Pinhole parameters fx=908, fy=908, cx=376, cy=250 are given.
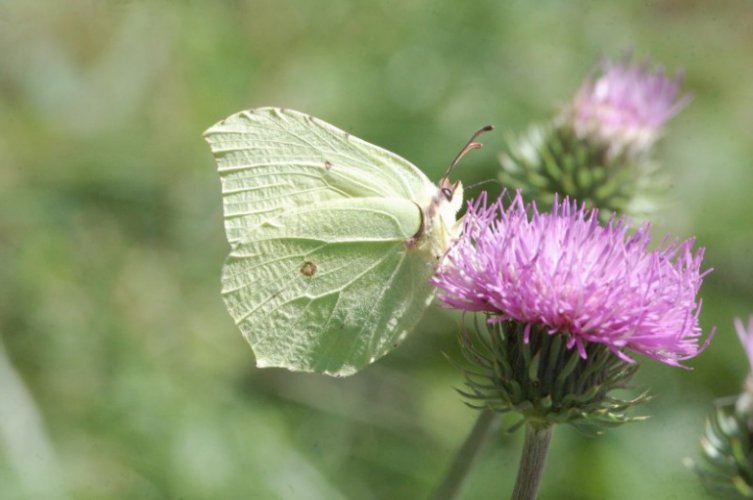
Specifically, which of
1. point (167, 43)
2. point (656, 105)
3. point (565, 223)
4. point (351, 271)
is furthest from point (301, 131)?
point (167, 43)

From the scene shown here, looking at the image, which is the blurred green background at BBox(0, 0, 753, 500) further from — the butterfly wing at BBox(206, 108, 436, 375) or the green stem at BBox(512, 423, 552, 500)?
the green stem at BBox(512, 423, 552, 500)

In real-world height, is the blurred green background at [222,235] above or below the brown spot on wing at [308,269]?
below

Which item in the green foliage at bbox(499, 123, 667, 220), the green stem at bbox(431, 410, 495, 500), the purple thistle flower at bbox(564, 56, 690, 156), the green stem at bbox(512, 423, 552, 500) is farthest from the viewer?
the purple thistle flower at bbox(564, 56, 690, 156)

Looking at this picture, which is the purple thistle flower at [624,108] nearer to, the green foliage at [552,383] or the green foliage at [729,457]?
the green foliage at [729,457]

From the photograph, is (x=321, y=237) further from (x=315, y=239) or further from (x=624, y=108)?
(x=624, y=108)

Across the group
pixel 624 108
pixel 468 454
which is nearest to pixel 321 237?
pixel 468 454

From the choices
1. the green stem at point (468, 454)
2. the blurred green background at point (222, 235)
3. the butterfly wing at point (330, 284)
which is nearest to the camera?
the green stem at point (468, 454)

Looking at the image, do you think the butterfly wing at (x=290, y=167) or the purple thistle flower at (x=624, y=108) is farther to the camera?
the purple thistle flower at (x=624, y=108)

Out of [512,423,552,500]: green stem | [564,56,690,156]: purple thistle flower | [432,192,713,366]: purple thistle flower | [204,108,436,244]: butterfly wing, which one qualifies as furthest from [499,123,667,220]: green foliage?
[512,423,552,500]: green stem

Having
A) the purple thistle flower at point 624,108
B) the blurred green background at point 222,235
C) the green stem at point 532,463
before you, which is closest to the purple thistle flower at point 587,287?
the green stem at point 532,463
